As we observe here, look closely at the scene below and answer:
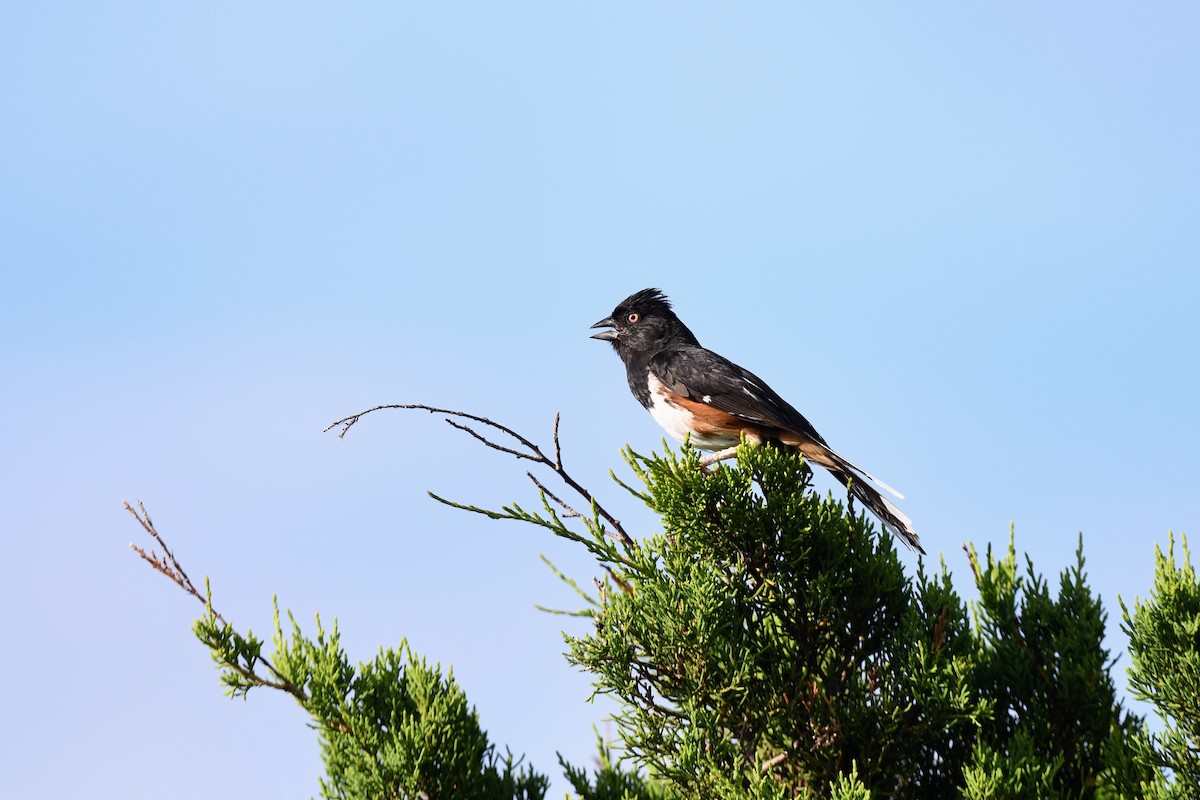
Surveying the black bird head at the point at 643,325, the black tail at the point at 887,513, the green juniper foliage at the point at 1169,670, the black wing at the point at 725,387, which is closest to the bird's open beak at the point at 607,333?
the black bird head at the point at 643,325

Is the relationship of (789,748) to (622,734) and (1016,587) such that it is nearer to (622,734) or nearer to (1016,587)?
(622,734)

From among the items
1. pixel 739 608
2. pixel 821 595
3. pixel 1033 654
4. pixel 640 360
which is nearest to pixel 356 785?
pixel 739 608

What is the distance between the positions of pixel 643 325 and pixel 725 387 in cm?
→ 108

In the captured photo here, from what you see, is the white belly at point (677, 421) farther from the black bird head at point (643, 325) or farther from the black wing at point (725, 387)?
the black bird head at point (643, 325)

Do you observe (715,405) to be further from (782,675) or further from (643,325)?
(782,675)

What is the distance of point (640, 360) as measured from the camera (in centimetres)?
608

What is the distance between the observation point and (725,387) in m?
5.38

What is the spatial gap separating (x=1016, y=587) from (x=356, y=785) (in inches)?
96.1

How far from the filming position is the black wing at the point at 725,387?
17.0 ft

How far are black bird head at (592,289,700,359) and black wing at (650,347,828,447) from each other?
37 cm

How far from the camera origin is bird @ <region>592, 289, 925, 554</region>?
4965 millimetres

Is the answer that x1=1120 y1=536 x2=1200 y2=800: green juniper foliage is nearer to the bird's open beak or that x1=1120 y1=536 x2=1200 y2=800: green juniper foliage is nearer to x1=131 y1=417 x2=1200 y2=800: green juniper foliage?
x1=131 y1=417 x2=1200 y2=800: green juniper foliage

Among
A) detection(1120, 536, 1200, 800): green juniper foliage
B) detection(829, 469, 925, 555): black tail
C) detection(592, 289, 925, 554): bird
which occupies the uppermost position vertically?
detection(592, 289, 925, 554): bird

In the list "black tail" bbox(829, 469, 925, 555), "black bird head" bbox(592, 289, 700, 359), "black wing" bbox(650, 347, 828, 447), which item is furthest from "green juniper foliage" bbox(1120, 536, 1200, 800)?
"black bird head" bbox(592, 289, 700, 359)
